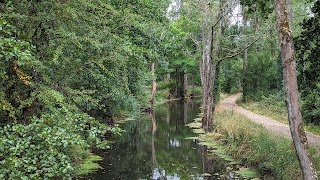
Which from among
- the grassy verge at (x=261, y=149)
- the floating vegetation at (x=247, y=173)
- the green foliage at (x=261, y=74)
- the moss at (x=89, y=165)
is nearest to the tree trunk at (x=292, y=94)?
the grassy verge at (x=261, y=149)

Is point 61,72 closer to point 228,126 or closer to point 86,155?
point 86,155

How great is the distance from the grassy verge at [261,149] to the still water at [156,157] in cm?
103

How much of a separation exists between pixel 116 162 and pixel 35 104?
7085mm

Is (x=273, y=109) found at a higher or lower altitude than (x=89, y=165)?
higher

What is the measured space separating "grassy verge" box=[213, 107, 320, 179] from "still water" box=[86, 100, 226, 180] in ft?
3.38

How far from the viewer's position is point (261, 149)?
10961 mm

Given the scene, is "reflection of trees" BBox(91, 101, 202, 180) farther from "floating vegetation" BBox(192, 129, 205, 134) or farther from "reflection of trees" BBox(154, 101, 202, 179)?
"floating vegetation" BBox(192, 129, 205, 134)

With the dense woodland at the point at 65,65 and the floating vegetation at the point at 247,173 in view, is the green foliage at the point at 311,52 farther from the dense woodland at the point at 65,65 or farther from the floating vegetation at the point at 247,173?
the floating vegetation at the point at 247,173

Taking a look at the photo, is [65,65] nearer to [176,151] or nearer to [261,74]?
[176,151]

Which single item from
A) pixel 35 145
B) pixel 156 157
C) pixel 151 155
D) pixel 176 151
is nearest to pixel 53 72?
pixel 35 145

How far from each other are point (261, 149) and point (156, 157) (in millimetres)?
5344

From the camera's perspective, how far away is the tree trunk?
282 inches

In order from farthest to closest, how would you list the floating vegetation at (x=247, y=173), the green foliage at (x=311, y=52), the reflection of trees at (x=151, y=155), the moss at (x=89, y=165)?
the reflection of trees at (x=151, y=155) < the moss at (x=89, y=165) < the floating vegetation at (x=247, y=173) < the green foliage at (x=311, y=52)

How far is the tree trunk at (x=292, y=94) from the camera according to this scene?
7.16 metres
